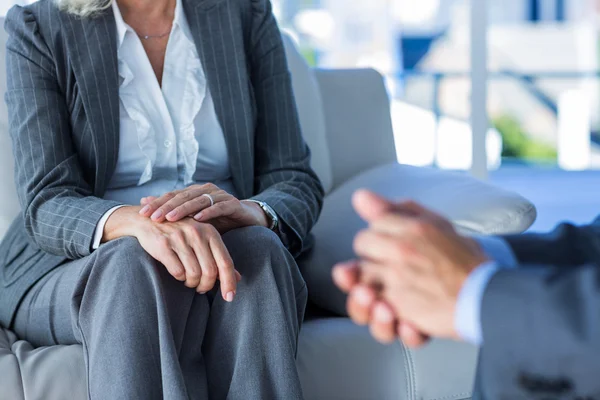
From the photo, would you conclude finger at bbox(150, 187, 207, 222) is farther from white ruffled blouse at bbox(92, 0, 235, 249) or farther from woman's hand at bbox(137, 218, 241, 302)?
white ruffled blouse at bbox(92, 0, 235, 249)

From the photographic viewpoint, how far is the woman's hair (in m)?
1.69

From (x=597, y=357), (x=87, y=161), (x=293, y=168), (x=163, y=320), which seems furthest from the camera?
(x=293, y=168)

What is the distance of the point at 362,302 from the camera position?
2.56ft

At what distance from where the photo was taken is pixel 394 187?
1.87 meters

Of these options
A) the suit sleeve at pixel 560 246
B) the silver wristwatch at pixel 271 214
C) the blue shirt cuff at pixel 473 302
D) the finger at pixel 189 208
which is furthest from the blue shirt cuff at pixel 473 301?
the silver wristwatch at pixel 271 214

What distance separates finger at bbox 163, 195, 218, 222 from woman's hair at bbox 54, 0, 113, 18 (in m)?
0.48

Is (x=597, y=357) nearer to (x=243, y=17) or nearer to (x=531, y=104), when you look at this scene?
(x=243, y=17)

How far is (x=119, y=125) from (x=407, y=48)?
18.0ft

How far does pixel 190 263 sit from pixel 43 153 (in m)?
0.43

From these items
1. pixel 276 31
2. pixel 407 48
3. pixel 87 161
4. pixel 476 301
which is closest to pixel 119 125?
pixel 87 161

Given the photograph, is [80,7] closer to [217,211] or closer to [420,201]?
[217,211]

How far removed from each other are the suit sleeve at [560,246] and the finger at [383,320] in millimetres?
168

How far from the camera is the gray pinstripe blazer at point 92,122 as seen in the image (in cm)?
158

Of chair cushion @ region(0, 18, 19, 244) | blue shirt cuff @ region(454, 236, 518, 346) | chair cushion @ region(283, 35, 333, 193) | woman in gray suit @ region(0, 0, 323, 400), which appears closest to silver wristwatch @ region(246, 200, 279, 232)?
woman in gray suit @ region(0, 0, 323, 400)
